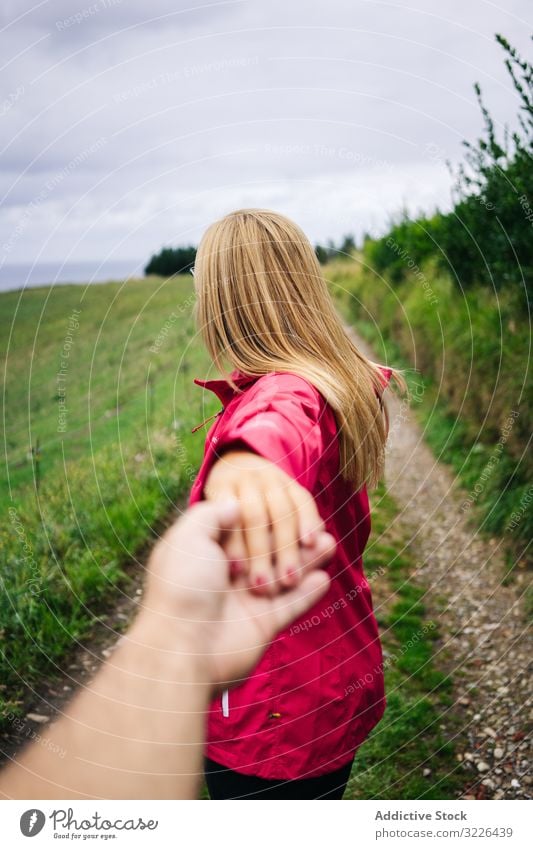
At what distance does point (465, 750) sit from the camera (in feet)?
10.6

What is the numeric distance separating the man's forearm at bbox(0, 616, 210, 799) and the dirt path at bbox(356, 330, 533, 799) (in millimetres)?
2797

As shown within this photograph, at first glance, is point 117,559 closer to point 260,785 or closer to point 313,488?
point 260,785

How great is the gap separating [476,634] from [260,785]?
2.80 m

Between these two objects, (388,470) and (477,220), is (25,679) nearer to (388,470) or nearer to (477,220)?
(388,470)

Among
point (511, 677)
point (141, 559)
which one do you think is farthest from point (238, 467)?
point (141, 559)

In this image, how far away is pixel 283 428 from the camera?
39.0 inches

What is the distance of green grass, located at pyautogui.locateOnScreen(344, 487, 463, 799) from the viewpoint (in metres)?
3.07

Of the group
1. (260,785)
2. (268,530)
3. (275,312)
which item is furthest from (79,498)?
(268,530)

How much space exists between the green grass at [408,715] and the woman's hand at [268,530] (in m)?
2.86

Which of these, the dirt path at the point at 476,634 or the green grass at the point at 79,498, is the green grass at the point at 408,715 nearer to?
the dirt path at the point at 476,634

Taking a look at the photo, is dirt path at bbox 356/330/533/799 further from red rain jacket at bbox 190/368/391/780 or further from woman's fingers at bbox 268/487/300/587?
woman's fingers at bbox 268/487/300/587
